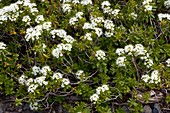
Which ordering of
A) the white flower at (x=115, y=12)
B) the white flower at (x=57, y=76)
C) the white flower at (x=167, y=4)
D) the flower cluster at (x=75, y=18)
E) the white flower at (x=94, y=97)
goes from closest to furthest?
the white flower at (x=94, y=97) < the white flower at (x=57, y=76) < the flower cluster at (x=75, y=18) < the white flower at (x=115, y=12) < the white flower at (x=167, y=4)

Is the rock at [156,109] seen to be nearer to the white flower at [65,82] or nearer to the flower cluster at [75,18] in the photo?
the white flower at [65,82]

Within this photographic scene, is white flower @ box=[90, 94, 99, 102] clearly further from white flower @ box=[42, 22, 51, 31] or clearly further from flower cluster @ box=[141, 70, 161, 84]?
white flower @ box=[42, 22, 51, 31]

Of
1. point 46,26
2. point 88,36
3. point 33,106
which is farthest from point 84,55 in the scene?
point 33,106

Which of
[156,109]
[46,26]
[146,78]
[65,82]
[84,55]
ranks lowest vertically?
[156,109]

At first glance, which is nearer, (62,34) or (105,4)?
(62,34)

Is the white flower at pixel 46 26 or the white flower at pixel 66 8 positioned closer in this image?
the white flower at pixel 46 26

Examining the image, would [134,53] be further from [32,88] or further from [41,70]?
[32,88]

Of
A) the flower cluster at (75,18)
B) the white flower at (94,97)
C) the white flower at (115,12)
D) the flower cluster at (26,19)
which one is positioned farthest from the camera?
the white flower at (115,12)

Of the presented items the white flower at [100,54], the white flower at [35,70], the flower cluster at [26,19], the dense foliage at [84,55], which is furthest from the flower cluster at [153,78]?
the flower cluster at [26,19]
